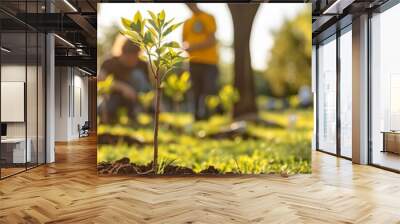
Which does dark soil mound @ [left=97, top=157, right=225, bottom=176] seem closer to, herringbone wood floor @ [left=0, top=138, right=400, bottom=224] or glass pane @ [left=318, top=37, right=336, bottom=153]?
herringbone wood floor @ [left=0, top=138, right=400, bottom=224]

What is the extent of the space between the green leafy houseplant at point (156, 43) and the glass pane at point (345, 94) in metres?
4.25

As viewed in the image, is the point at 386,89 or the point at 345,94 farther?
the point at 345,94

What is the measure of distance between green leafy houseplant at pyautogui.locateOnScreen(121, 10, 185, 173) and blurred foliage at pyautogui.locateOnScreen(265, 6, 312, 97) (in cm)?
150

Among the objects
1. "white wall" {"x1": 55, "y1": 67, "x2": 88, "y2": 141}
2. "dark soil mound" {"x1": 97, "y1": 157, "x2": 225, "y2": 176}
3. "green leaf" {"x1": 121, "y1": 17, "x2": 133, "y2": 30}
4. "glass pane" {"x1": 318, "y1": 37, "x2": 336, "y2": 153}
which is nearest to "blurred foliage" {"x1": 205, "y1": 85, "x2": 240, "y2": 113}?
"dark soil mound" {"x1": 97, "y1": 157, "x2": 225, "y2": 176}

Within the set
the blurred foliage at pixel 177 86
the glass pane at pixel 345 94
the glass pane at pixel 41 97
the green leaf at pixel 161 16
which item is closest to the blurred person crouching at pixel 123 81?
the blurred foliage at pixel 177 86

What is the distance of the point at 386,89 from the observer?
718cm

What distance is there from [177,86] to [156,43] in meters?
Result: 0.74

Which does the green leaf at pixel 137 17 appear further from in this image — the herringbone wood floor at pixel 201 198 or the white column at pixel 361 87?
the white column at pixel 361 87

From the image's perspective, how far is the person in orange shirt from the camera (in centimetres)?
635

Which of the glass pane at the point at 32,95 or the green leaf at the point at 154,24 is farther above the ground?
the green leaf at the point at 154,24

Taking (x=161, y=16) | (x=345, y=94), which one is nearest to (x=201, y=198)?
(x=161, y=16)

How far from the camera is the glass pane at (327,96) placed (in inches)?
386

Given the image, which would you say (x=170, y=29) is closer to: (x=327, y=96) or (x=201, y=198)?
(x=201, y=198)

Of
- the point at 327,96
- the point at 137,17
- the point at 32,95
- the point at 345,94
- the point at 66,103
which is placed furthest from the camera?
the point at 66,103
